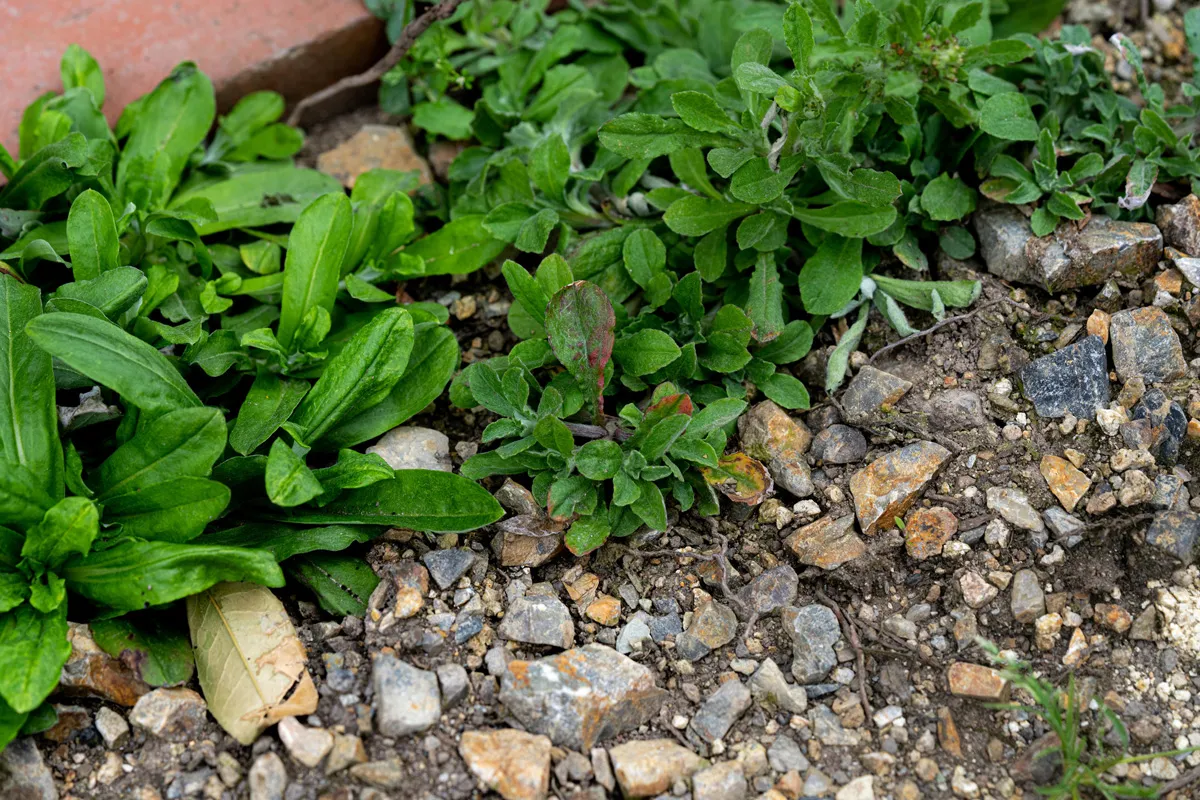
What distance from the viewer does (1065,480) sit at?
2609 millimetres

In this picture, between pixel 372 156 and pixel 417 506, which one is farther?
pixel 372 156

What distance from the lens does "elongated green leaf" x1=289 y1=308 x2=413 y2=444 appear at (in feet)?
8.73

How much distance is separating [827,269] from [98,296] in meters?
1.95

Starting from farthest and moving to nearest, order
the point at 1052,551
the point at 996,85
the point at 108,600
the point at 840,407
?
the point at 996,85 < the point at 840,407 < the point at 1052,551 < the point at 108,600

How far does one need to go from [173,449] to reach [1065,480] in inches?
84.9

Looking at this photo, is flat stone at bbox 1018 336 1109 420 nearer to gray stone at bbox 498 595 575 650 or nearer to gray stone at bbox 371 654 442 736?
gray stone at bbox 498 595 575 650

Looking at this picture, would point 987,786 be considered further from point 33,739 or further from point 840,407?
point 33,739

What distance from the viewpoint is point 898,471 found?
2.70m

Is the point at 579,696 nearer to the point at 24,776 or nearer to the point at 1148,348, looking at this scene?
the point at 24,776

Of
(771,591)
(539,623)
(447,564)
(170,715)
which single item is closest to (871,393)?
(771,591)

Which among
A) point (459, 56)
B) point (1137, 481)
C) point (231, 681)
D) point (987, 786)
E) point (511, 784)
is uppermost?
point (459, 56)

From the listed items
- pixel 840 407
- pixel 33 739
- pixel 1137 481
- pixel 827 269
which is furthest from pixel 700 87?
pixel 33 739

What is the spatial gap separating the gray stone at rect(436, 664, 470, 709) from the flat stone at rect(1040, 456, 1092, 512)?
1.50 meters

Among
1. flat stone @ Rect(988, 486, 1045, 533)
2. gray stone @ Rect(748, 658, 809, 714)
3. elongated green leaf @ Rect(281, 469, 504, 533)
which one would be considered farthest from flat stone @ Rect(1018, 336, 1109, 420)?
elongated green leaf @ Rect(281, 469, 504, 533)
